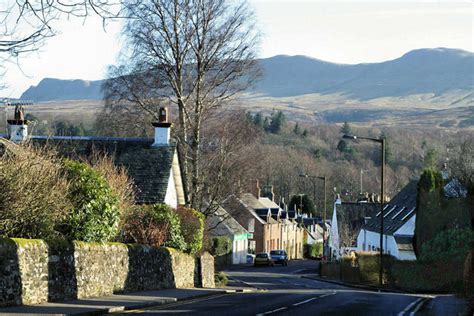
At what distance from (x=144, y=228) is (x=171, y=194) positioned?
7790mm

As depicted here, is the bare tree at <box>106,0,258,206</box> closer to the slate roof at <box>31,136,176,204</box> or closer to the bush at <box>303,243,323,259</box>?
the slate roof at <box>31,136,176,204</box>

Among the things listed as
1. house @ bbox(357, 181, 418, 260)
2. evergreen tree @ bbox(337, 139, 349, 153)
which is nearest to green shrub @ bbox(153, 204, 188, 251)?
house @ bbox(357, 181, 418, 260)

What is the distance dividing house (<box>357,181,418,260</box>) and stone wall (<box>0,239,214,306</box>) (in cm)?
3415

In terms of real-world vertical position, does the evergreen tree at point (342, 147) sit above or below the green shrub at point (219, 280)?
above

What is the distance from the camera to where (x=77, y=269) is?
23.0m

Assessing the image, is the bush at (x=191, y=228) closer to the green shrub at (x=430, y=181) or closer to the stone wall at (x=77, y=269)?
the stone wall at (x=77, y=269)

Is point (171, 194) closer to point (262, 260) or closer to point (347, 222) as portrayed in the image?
point (262, 260)

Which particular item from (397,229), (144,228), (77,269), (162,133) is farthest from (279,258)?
(77,269)

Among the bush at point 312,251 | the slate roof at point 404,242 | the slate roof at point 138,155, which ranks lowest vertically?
the bush at point 312,251

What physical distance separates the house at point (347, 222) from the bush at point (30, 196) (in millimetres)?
63665

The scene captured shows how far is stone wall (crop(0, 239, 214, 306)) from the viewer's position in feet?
63.3

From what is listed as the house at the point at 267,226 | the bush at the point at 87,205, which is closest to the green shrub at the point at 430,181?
the bush at the point at 87,205

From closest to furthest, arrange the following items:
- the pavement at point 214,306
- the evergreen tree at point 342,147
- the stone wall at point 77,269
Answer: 1. the stone wall at point 77,269
2. the pavement at point 214,306
3. the evergreen tree at point 342,147

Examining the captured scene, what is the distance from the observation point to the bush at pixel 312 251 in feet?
409
